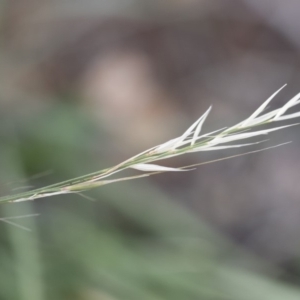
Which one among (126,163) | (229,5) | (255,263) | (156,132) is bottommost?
(126,163)

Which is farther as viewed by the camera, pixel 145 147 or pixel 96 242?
pixel 145 147

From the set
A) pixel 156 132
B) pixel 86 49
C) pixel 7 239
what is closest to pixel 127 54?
pixel 86 49

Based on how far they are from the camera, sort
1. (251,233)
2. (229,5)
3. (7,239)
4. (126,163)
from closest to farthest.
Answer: (126,163), (7,239), (251,233), (229,5)

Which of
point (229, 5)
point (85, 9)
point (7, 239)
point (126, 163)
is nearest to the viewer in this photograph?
point (126, 163)

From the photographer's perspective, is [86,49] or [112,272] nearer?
[112,272]

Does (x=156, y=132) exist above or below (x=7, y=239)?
above

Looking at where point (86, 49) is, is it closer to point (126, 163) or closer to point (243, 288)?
point (243, 288)

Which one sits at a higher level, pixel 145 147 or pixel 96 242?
pixel 145 147
